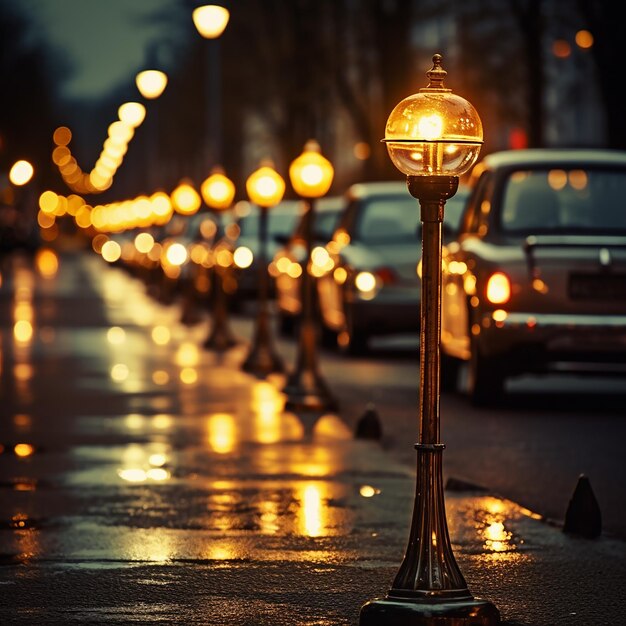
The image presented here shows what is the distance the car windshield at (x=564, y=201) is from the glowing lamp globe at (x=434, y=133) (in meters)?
8.49

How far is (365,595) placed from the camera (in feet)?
23.7

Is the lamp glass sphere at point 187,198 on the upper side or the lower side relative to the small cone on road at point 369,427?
upper

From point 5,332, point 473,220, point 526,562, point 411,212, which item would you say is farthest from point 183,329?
point 526,562

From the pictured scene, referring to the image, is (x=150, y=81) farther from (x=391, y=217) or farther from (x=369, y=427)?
(x=369, y=427)

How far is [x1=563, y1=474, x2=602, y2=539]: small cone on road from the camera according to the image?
8.69 m

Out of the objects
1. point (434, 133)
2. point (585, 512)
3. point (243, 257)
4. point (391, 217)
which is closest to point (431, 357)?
point (434, 133)

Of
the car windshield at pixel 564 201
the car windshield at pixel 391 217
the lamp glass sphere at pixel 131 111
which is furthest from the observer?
the lamp glass sphere at pixel 131 111

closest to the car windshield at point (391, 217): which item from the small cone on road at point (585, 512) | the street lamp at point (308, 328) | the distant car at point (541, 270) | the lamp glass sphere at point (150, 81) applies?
the street lamp at point (308, 328)

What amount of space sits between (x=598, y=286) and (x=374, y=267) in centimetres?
650

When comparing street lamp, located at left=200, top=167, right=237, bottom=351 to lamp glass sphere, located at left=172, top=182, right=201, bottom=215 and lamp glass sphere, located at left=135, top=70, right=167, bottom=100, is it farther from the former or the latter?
lamp glass sphere, located at left=135, top=70, right=167, bottom=100

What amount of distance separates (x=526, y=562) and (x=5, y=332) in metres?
20.3

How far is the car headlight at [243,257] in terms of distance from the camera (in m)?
33.4

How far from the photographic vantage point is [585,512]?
8711 millimetres

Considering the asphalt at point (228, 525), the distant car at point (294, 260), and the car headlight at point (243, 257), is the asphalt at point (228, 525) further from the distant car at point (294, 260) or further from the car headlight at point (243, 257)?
the car headlight at point (243, 257)
